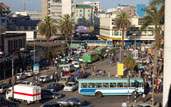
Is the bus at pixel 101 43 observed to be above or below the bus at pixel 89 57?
above

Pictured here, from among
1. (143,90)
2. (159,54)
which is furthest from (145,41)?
(143,90)

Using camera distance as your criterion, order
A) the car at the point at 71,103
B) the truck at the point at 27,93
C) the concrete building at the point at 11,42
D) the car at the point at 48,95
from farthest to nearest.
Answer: the concrete building at the point at 11,42
the car at the point at 48,95
the truck at the point at 27,93
the car at the point at 71,103

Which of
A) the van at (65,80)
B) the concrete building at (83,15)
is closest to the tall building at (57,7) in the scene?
the concrete building at (83,15)

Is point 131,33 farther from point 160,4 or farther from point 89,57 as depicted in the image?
point 160,4

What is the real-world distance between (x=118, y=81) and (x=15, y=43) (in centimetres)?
2176

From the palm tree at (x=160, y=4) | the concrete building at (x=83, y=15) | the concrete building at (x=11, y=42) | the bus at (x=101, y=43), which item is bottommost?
the bus at (x=101, y=43)

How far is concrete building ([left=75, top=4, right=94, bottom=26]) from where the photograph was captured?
4080 inches

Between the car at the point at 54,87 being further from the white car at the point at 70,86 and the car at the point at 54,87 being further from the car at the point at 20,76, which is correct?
the car at the point at 20,76

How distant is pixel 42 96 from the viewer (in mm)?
26922

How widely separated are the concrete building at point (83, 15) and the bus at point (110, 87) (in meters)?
77.5

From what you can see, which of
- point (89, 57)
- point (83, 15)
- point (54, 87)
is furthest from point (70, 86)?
point (83, 15)

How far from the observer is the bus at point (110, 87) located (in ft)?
90.2

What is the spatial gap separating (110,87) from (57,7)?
259 ft

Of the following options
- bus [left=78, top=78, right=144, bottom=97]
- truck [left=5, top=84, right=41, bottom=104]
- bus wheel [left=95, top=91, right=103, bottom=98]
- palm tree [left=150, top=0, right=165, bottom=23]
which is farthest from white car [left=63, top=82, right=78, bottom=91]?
palm tree [left=150, top=0, right=165, bottom=23]
